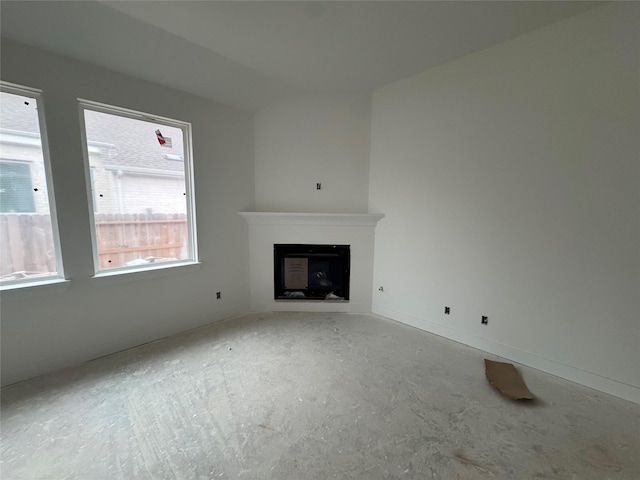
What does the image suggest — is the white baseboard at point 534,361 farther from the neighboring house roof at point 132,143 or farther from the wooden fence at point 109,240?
the neighboring house roof at point 132,143

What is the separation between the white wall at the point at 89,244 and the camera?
2.02 metres

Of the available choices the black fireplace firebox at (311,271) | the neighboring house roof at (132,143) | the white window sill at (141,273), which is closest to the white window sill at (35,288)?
the white window sill at (141,273)

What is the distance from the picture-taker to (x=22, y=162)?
2002mm

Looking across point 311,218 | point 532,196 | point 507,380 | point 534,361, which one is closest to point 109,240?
point 311,218

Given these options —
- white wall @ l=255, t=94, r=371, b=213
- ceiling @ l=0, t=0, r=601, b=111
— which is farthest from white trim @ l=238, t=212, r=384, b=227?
ceiling @ l=0, t=0, r=601, b=111

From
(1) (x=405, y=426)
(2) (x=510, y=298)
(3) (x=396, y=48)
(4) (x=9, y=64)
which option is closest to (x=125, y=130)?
(4) (x=9, y=64)

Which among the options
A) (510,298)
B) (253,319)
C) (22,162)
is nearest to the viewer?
(22,162)

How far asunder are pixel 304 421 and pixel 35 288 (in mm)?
2238

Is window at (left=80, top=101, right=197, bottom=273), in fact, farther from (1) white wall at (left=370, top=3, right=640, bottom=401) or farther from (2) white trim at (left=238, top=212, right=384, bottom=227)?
(1) white wall at (left=370, top=3, right=640, bottom=401)

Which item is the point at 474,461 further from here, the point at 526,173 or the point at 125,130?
the point at 125,130

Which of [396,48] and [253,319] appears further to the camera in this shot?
[253,319]

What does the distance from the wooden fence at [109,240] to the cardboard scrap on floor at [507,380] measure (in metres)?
3.16

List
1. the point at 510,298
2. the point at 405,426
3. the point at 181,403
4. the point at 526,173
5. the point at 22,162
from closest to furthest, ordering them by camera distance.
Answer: the point at 405,426 < the point at 181,403 < the point at 22,162 < the point at 526,173 < the point at 510,298

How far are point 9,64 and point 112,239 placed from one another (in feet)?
4.57
